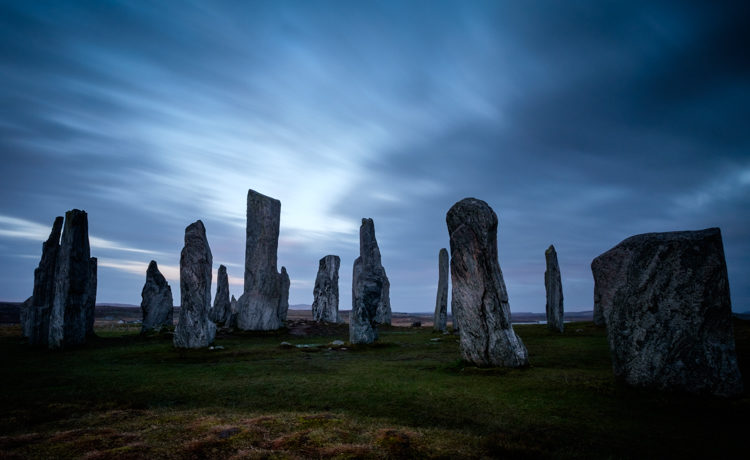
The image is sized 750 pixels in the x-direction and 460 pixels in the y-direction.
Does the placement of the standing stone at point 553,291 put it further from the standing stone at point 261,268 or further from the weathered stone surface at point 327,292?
the weathered stone surface at point 327,292

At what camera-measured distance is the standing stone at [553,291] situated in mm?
21250

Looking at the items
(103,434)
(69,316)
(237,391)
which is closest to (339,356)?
(237,391)

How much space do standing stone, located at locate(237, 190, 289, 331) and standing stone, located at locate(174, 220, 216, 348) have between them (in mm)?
6005

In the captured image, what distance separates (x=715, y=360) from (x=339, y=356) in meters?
9.81

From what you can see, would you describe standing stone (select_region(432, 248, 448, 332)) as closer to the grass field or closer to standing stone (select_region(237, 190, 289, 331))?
standing stone (select_region(237, 190, 289, 331))

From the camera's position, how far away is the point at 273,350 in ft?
48.0

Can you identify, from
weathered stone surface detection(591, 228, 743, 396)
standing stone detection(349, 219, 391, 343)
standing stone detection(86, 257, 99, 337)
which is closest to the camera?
weathered stone surface detection(591, 228, 743, 396)

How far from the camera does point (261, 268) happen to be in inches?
890

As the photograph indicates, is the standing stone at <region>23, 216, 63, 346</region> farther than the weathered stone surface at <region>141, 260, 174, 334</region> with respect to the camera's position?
No

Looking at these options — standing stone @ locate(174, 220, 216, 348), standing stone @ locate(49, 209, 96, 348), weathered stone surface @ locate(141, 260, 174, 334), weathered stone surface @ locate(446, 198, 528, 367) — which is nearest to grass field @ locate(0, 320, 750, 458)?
weathered stone surface @ locate(446, 198, 528, 367)

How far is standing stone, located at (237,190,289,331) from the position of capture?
21.9 m

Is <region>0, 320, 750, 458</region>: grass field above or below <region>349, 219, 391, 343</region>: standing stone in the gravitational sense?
below

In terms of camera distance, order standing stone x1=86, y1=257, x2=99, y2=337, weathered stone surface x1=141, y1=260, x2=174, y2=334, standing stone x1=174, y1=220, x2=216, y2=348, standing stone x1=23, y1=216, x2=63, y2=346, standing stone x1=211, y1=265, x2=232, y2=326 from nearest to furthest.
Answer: standing stone x1=174, y1=220, x2=216, y2=348 < standing stone x1=23, y1=216, x2=63, y2=346 < standing stone x1=86, y1=257, x2=99, y2=337 < weathered stone surface x1=141, y1=260, x2=174, y2=334 < standing stone x1=211, y1=265, x2=232, y2=326

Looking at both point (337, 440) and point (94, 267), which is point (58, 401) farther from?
point (94, 267)
